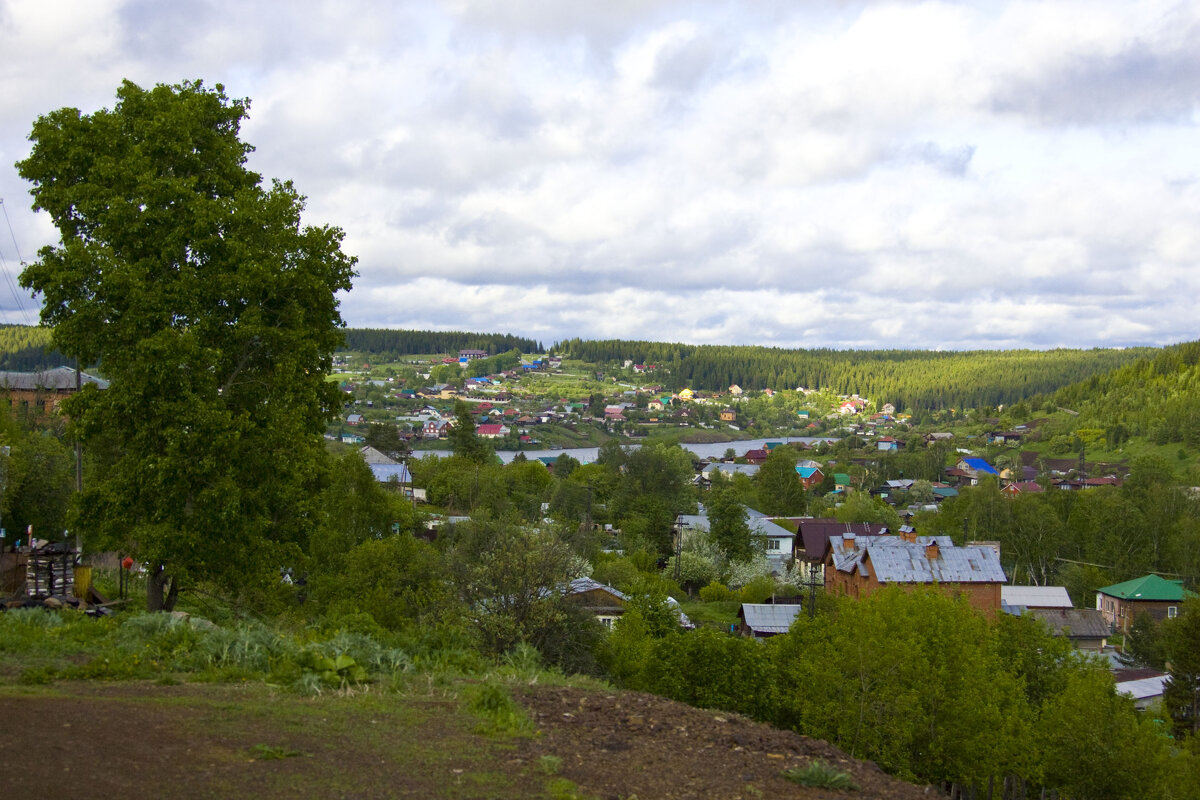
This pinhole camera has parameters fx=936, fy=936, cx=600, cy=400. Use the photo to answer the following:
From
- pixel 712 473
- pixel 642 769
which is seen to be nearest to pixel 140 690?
pixel 642 769

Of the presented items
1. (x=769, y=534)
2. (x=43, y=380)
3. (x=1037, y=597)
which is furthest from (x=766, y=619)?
(x=43, y=380)

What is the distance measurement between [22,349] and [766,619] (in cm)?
12904

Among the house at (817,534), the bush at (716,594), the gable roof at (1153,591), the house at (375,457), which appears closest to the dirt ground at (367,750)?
the bush at (716,594)

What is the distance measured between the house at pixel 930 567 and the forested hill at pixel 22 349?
350 feet

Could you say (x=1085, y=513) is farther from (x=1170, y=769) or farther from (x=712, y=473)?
(x=1170, y=769)

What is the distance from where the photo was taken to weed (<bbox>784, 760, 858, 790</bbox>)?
679cm

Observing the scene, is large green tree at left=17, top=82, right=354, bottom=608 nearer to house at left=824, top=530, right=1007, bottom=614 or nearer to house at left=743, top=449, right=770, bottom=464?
house at left=824, top=530, right=1007, bottom=614

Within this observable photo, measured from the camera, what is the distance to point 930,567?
36.9 meters

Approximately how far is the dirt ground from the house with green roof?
49.3 m

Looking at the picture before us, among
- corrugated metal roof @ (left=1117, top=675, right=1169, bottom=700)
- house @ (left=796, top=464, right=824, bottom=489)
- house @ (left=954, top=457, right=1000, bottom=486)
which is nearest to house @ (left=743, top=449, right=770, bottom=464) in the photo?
house @ (left=796, top=464, right=824, bottom=489)

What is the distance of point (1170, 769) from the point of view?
20484 millimetres

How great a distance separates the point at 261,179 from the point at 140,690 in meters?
8.60

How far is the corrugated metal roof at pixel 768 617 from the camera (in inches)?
1436

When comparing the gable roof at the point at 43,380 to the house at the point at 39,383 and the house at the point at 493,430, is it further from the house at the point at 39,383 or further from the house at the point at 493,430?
the house at the point at 493,430
